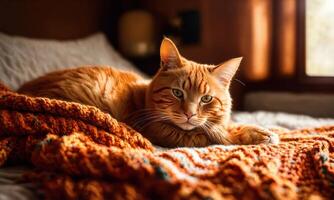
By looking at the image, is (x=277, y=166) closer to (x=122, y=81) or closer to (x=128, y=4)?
(x=122, y=81)

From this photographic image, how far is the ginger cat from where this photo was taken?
1202mm

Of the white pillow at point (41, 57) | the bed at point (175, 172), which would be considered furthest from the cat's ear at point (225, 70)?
the white pillow at point (41, 57)

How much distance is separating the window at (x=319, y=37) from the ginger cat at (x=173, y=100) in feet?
3.53

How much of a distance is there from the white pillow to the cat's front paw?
106 centimetres

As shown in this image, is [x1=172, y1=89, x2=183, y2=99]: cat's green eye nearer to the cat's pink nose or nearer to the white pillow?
the cat's pink nose

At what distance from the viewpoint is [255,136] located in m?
1.18

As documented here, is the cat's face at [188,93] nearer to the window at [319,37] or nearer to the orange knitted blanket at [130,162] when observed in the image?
the orange knitted blanket at [130,162]

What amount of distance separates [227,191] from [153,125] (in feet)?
1.98

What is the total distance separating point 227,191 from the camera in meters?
0.66

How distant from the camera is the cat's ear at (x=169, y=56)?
123 centimetres

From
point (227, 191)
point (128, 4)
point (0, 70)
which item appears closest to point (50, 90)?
point (0, 70)

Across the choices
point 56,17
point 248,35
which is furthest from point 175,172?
point 56,17

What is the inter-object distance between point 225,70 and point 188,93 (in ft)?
0.63

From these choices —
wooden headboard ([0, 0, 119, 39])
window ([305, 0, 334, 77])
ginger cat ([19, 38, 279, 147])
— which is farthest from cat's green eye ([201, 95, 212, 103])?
wooden headboard ([0, 0, 119, 39])
